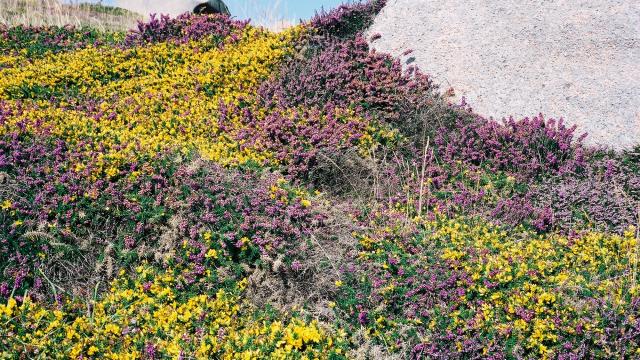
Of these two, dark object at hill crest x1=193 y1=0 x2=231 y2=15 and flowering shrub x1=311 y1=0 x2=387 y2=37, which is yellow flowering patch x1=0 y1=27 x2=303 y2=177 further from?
dark object at hill crest x1=193 y1=0 x2=231 y2=15

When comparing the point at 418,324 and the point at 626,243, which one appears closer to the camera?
the point at 418,324

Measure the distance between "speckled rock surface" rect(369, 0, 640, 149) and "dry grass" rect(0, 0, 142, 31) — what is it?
8.78 m

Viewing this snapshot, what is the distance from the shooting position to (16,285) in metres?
5.75

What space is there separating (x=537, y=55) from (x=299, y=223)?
20.4 ft

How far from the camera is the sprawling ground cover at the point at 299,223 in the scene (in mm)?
5598

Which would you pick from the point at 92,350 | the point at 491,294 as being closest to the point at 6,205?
the point at 92,350

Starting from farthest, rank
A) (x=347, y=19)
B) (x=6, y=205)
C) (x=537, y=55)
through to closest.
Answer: (x=347, y=19)
(x=537, y=55)
(x=6, y=205)

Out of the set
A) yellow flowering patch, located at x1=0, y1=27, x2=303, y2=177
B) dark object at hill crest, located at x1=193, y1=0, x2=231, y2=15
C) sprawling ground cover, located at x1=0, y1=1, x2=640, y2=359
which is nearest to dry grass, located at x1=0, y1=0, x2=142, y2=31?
dark object at hill crest, located at x1=193, y1=0, x2=231, y2=15

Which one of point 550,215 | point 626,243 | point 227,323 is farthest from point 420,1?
point 227,323

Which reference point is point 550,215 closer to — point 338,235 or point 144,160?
point 338,235

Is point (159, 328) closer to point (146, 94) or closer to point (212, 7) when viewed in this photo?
point (146, 94)

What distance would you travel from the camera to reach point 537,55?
10531mm

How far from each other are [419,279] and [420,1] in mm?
7423

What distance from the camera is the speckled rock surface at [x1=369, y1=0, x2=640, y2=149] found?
9.74m
